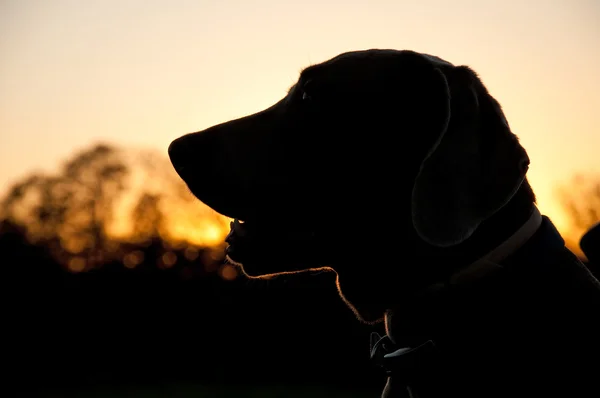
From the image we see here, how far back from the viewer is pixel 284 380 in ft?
57.8

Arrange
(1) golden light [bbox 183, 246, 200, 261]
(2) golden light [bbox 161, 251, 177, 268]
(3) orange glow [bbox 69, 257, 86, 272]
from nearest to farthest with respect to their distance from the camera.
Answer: (1) golden light [bbox 183, 246, 200, 261]
(2) golden light [bbox 161, 251, 177, 268]
(3) orange glow [bbox 69, 257, 86, 272]

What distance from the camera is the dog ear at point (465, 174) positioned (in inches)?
110

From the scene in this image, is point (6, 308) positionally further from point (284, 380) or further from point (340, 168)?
point (340, 168)

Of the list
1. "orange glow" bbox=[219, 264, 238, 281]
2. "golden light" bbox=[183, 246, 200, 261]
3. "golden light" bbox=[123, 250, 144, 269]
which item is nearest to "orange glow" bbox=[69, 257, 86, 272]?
"golden light" bbox=[123, 250, 144, 269]

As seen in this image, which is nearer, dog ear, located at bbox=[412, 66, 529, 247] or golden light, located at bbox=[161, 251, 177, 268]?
dog ear, located at bbox=[412, 66, 529, 247]

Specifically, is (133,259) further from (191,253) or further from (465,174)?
(465,174)

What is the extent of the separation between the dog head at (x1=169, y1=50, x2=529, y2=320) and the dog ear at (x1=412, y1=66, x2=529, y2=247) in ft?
0.19

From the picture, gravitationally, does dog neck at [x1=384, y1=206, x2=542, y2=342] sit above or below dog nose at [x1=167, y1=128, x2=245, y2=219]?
below

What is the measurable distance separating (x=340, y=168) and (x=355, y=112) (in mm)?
273

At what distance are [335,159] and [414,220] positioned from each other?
671mm

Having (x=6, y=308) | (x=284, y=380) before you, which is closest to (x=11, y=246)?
(x=6, y=308)

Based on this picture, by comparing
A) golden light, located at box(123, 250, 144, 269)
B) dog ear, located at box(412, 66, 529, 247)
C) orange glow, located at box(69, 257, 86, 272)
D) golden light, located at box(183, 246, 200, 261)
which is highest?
orange glow, located at box(69, 257, 86, 272)

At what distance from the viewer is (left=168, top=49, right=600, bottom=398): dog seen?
8.97 feet

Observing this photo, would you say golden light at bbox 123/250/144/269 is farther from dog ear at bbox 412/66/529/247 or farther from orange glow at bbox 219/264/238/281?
dog ear at bbox 412/66/529/247
